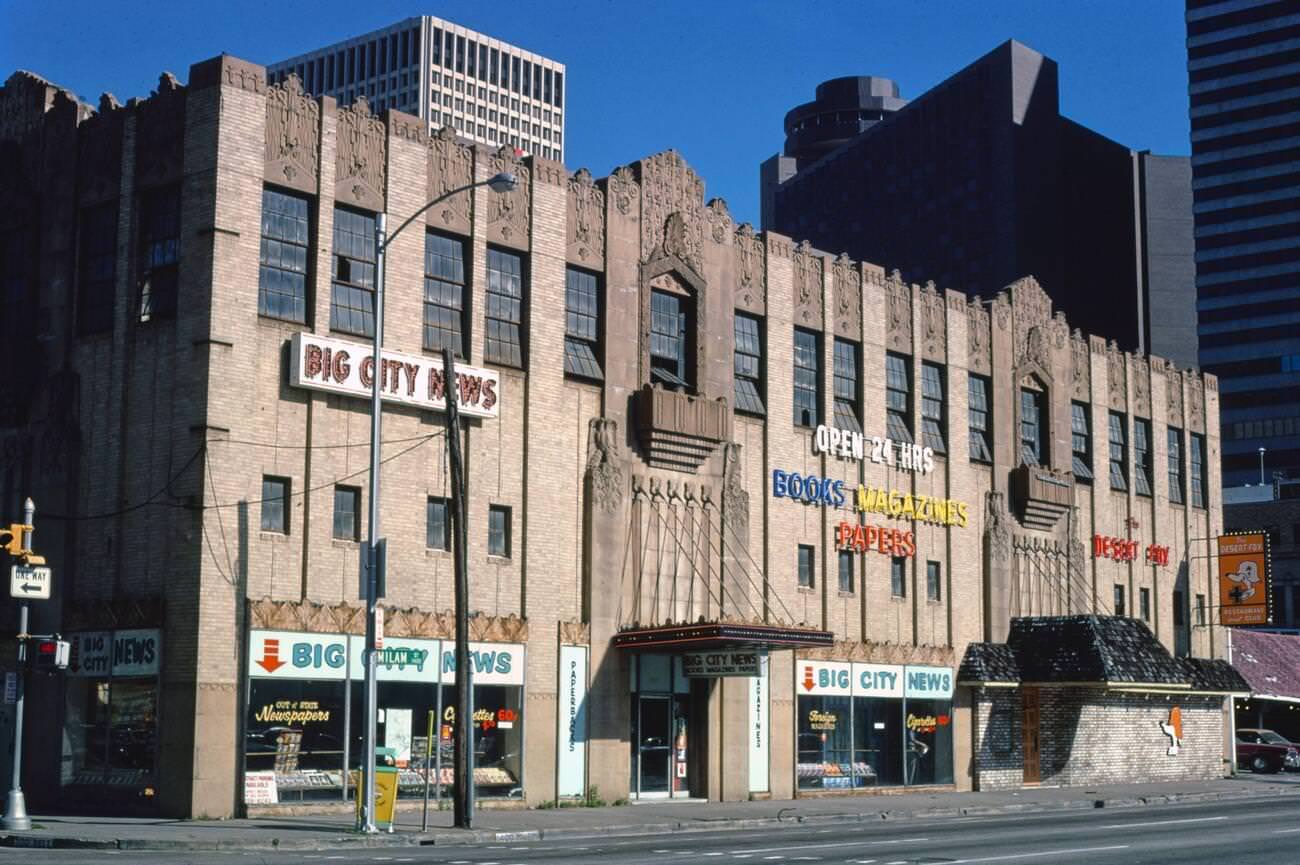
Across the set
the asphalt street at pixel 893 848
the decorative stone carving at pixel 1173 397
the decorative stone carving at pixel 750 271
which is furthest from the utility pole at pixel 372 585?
the decorative stone carving at pixel 1173 397

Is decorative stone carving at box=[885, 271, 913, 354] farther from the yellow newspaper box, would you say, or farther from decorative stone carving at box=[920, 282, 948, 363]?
the yellow newspaper box

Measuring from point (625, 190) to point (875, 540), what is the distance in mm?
12677

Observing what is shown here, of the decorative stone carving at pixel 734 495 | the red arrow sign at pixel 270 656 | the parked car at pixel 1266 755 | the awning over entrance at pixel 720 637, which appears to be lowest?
the parked car at pixel 1266 755

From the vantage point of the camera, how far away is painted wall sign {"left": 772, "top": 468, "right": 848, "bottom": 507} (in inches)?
1768

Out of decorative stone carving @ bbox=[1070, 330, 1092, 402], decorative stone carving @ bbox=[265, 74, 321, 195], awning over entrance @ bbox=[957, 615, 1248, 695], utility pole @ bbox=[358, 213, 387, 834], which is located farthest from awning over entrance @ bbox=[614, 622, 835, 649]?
decorative stone carving @ bbox=[1070, 330, 1092, 402]

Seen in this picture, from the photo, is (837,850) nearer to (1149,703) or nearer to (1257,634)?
(1149,703)

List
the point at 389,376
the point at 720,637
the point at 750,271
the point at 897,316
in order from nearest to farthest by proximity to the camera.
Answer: the point at 389,376 → the point at 720,637 → the point at 750,271 → the point at 897,316

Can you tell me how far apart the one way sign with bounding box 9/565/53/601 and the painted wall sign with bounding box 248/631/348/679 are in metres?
4.28

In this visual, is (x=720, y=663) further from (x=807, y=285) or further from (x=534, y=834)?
(x=807, y=285)

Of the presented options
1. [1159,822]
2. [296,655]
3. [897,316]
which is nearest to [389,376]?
[296,655]

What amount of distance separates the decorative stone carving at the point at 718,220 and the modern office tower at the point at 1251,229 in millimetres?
150659

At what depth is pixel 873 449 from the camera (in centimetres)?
4809

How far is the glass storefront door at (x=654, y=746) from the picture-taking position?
133ft

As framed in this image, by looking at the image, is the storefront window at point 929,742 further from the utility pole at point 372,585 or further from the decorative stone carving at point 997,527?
the utility pole at point 372,585
